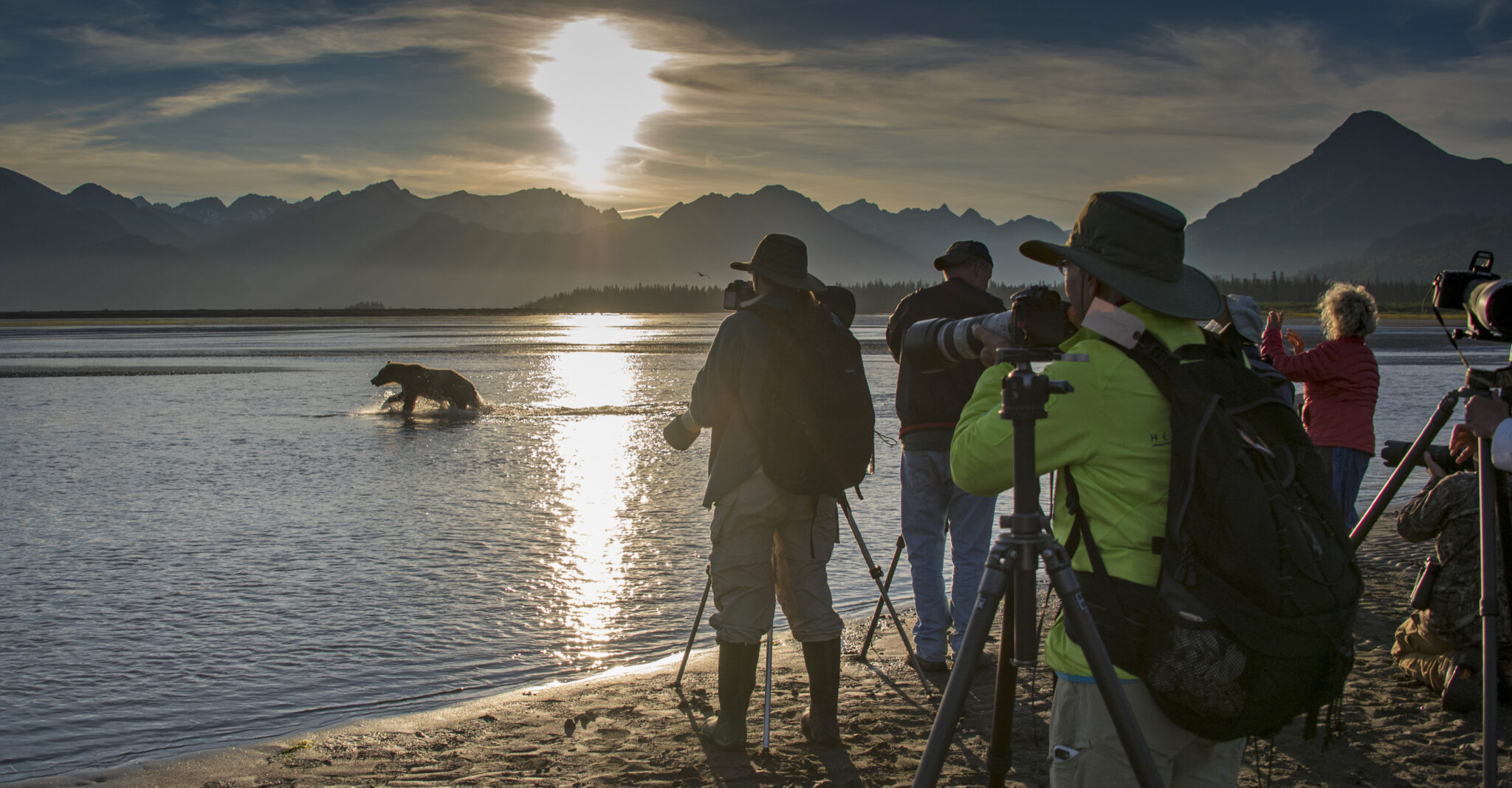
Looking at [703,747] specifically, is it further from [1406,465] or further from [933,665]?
[1406,465]

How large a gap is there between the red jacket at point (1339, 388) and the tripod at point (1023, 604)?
14.6 feet

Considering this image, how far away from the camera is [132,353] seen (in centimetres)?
4156

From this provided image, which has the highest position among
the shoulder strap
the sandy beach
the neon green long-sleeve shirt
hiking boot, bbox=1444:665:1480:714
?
the neon green long-sleeve shirt

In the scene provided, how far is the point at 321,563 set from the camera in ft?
24.6

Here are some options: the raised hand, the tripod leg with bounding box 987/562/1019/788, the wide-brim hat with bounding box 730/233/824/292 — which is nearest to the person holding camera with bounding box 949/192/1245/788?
the tripod leg with bounding box 987/562/1019/788

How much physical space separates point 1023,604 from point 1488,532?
7.13 ft

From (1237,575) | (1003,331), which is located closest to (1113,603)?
(1237,575)

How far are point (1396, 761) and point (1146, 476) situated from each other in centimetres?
274

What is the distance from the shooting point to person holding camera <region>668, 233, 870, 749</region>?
3.97 m

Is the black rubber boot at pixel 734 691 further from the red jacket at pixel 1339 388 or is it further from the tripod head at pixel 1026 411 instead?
the red jacket at pixel 1339 388

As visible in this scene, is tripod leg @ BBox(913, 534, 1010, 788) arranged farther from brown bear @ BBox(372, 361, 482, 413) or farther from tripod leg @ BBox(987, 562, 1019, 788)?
brown bear @ BBox(372, 361, 482, 413)

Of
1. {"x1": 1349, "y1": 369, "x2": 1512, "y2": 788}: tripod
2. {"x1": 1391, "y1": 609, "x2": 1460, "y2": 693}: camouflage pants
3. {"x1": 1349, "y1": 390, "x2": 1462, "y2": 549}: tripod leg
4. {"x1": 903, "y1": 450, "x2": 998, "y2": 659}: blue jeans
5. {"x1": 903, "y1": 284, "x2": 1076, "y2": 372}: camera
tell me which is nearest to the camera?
{"x1": 903, "y1": 284, "x2": 1076, "y2": 372}: camera

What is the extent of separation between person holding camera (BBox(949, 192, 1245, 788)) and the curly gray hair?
4361 millimetres

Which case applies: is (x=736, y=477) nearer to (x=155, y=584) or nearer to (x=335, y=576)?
(x=335, y=576)
